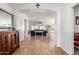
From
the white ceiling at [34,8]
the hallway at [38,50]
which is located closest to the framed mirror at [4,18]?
the white ceiling at [34,8]

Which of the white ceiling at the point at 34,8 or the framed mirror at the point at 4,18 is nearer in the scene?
the framed mirror at the point at 4,18

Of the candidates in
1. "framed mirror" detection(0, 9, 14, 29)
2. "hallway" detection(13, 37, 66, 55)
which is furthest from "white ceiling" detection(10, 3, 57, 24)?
"hallway" detection(13, 37, 66, 55)

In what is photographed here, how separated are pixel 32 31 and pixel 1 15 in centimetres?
811

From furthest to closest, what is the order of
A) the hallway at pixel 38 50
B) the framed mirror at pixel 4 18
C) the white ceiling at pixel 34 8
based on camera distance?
1. the white ceiling at pixel 34 8
2. the hallway at pixel 38 50
3. the framed mirror at pixel 4 18

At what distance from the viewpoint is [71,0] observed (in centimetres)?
149

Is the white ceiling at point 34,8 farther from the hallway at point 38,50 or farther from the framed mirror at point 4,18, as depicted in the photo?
the hallway at point 38,50

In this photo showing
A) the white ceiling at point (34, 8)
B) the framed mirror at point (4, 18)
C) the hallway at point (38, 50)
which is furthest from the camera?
the white ceiling at point (34, 8)

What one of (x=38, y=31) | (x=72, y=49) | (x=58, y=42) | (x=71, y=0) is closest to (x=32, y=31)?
(x=38, y=31)

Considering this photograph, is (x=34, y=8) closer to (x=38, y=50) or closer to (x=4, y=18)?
(x=4, y=18)

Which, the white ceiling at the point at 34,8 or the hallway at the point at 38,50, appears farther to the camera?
the white ceiling at the point at 34,8

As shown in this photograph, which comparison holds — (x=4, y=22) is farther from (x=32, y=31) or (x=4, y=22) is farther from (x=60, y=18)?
(x=32, y=31)

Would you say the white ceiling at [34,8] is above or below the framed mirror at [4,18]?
above

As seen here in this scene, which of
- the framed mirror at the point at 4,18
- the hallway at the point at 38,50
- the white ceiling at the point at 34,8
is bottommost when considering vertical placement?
the hallway at the point at 38,50

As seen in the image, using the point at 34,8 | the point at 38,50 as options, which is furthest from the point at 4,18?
the point at 38,50
